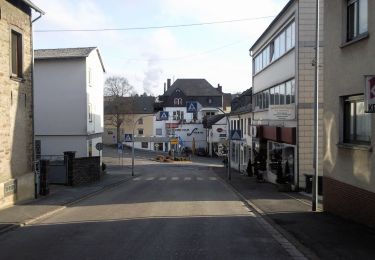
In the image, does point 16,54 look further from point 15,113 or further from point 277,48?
point 277,48

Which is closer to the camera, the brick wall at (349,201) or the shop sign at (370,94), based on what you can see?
the shop sign at (370,94)

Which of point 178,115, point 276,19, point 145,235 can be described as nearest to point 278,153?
point 276,19

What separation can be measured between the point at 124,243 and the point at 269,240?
3.27 meters

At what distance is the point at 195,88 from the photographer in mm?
115875

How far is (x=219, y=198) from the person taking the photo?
2430cm

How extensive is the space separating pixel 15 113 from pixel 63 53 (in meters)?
23.0

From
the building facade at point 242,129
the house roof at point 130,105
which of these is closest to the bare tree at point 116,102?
the house roof at point 130,105

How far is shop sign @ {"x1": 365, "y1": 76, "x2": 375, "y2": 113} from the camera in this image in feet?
32.9

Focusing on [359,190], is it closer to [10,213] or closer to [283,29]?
[10,213]

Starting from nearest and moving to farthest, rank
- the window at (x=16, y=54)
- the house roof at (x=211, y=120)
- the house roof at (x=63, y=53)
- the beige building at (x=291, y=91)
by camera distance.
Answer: the window at (x=16, y=54)
the beige building at (x=291, y=91)
the house roof at (x=63, y=53)
the house roof at (x=211, y=120)

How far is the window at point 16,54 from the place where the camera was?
21.2 m

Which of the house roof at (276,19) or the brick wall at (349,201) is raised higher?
the house roof at (276,19)

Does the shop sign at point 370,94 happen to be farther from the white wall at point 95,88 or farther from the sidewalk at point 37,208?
the white wall at point 95,88

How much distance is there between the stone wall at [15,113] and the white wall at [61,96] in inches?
769
